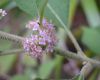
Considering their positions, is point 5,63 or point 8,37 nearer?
point 8,37

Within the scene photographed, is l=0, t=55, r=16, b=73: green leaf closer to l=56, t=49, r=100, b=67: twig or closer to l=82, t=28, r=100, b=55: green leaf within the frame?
l=82, t=28, r=100, b=55: green leaf

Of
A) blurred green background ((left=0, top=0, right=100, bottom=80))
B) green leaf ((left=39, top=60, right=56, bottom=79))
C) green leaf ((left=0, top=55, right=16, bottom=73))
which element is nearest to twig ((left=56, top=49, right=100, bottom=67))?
blurred green background ((left=0, top=0, right=100, bottom=80))

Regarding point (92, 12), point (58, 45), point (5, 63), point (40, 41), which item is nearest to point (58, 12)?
point (40, 41)

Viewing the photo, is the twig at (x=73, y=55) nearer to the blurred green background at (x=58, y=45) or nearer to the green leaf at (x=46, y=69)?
the blurred green background at (x=58, y=45)

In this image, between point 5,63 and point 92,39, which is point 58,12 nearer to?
point 92,39

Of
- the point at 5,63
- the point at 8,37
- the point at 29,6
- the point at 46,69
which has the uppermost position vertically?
the point at 29,6

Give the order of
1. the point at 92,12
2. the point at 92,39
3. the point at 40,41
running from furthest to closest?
the point at 92,12 < the point at 92,39 < the point at 40,41

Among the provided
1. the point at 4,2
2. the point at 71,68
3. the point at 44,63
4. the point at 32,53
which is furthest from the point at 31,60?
the point at 32,53
